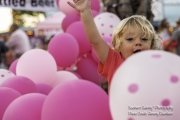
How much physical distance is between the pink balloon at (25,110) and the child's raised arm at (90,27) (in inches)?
18.6

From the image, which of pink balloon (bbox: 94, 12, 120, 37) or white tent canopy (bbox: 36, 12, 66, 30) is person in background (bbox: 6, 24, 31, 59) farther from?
white tent canopy (bbox: 36, 12, 66, 30)

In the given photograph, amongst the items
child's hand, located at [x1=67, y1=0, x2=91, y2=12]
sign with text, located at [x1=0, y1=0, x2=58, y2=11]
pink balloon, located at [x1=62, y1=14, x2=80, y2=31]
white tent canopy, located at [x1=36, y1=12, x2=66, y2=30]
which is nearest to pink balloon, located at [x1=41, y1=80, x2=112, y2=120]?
child's hand, located at [x1=67, y1=0, x2=91, y2=12]

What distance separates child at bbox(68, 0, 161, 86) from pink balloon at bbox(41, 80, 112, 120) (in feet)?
1.06

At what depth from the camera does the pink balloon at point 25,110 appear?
2248 millimetres

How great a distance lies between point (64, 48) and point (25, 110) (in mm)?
1872

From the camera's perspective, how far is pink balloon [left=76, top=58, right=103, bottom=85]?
449 cm

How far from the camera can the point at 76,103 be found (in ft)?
6.21

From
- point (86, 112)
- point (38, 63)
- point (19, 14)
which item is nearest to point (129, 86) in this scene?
point (86, 112)

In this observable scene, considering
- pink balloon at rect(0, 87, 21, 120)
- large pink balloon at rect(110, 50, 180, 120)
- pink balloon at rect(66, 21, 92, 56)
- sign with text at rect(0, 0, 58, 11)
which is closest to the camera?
large pink balloon at rect(110, 50, 180, 120)

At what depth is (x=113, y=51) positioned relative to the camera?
2.33 m

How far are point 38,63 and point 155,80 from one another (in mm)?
2086

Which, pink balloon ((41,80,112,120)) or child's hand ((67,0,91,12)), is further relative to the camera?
child's hand ((67,0,91,12))

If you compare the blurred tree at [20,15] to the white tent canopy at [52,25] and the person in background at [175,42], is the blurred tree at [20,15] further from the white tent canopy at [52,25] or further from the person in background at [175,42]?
the person in background at [175,42]

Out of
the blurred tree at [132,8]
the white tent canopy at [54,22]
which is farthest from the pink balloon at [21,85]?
the white tent canopy at [54,22]
